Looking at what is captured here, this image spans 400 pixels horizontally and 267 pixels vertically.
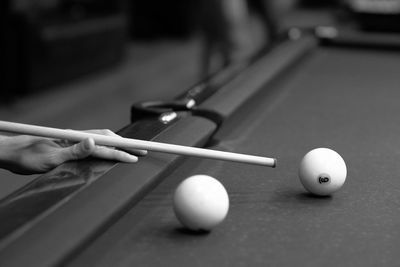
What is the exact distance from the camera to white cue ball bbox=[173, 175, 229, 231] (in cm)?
104

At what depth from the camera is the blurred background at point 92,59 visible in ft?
14.7

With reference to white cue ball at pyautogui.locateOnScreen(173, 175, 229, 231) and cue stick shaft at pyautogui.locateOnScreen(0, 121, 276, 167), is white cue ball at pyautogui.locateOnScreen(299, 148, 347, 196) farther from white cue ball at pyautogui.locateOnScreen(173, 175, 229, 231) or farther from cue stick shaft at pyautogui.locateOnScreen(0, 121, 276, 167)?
white cue ball at pyautogui.locateOnScreen(173, 175, 229, 231)

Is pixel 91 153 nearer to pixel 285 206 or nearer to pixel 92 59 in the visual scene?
pixel 285 206

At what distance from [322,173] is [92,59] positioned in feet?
15.0

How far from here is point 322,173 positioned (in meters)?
1.23

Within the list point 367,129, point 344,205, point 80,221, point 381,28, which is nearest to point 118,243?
point 80,221

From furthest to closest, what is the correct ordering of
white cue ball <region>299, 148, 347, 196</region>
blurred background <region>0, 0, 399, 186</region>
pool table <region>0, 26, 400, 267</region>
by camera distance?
blurred background <region>0, 0, 399, 186</region>, white cue ball <region>299, 148, 347, 196</region>, pool table <region>0, 26, 400, 267</region>

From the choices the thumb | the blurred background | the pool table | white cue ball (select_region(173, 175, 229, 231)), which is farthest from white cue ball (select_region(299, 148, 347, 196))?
the blurred background

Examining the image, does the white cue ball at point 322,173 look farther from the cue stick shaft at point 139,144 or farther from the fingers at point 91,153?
the fingers at point 91,153

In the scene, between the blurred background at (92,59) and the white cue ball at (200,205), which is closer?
the white cue ball at (200,205)

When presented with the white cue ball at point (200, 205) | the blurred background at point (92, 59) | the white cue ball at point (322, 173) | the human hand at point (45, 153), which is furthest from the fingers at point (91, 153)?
the blurred background at point (92, 59)

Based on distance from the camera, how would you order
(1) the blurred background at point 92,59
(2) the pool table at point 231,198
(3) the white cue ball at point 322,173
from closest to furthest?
(2) the pool table at point 231,198 < (3) the white cue ball at point 322,173 < (1) the blurred background at point 92,59

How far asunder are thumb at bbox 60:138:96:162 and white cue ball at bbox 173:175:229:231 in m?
0.26

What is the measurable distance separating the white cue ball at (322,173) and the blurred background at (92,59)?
6.61 feet
